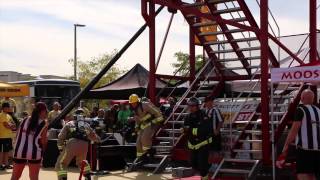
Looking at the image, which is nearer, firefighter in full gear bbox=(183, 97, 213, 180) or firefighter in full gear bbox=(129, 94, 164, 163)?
firefighter in full gear bbox=(183, 97, 213, 180)

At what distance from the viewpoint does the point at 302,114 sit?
27.2ft

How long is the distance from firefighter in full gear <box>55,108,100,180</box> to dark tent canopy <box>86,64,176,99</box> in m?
8.04

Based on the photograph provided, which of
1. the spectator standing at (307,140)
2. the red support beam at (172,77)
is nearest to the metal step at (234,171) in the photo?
the spectator standing at (307,140)

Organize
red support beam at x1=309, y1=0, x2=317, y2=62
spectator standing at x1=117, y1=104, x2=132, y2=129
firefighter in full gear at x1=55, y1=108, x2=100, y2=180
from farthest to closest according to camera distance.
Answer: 1. spectator standing at x1=117, y1=104, x2=132, y2=129
2. red support beam at x1=309, y1=0, x2=317, y2=62
3. firefighter in full gear at x1=55, y1=108, x2=100, y2=180

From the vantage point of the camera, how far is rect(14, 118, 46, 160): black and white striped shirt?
967 cm

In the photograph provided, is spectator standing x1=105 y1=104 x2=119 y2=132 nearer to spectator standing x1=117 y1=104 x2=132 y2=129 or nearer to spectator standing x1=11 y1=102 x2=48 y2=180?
spectator standing x1=117 y1=104 x2=132 y2=129

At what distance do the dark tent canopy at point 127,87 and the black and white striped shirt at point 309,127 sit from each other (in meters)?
10.8

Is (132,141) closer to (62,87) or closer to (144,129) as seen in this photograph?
(144,129)

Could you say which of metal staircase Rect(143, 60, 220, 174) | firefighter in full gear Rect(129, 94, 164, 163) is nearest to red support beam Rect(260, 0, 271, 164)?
metal staircase Rect(143, 60, 220, 174)

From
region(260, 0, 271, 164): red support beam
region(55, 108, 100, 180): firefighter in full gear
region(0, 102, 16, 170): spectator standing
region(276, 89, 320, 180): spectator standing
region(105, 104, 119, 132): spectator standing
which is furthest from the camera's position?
region(105, 104, 119, 132): spectator standing

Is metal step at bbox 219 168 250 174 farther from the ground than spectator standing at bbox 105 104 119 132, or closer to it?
closer to it

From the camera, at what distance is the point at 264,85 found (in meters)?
12.1

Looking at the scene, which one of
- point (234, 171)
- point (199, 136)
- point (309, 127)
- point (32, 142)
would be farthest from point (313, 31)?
point (32, 142)

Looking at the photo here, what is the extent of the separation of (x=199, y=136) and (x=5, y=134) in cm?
724
